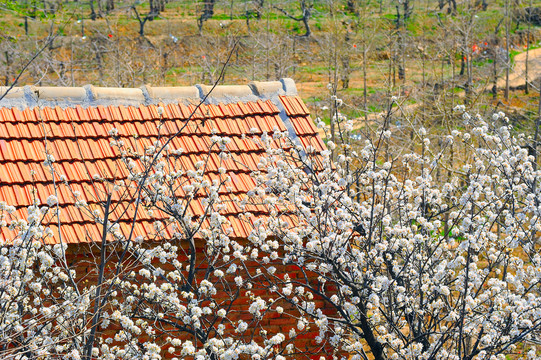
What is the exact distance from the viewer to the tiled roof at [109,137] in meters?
6.04

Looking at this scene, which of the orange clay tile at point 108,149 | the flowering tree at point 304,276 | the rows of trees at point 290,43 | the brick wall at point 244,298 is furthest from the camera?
the rows of trees at point 290,43

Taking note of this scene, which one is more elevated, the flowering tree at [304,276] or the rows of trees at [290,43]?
the flowering tree at [304,276]

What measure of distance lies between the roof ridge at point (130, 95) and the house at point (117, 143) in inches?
0.4

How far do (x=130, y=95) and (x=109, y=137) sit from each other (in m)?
0.72

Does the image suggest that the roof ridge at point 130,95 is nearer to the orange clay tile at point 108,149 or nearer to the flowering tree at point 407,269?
the orange clay tile at point 108,149

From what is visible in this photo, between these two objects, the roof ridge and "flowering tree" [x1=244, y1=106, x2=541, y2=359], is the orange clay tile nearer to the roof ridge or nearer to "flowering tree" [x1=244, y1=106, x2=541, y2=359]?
the roof ridge

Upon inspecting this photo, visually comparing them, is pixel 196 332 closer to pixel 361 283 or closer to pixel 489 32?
pixel 361 283

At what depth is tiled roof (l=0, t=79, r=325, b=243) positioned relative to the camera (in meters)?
6.04

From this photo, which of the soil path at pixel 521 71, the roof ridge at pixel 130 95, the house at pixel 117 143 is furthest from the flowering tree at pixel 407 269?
the soil path at pixel 521 71

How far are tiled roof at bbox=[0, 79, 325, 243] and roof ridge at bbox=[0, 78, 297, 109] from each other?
1 cm

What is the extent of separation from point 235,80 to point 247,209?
66.9 feet

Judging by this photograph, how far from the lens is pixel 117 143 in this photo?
566 cm

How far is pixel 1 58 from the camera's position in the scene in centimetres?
2327

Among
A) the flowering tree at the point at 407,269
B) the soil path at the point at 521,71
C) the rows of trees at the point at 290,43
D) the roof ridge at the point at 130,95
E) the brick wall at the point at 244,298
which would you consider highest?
the roof ridge at the point at 130,95
